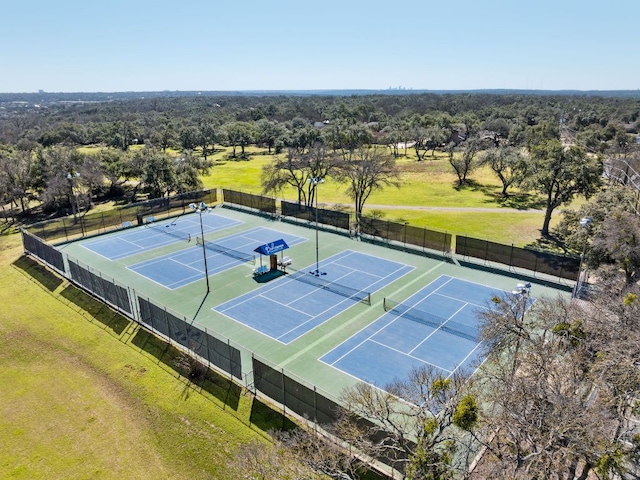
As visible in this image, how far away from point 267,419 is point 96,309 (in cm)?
1636

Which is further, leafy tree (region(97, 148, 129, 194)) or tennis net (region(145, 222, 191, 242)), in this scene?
leafy tree (region(97, 148, 129, 194))

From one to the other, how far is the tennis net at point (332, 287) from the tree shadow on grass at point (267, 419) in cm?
1195

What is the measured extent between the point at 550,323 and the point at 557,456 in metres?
8.44

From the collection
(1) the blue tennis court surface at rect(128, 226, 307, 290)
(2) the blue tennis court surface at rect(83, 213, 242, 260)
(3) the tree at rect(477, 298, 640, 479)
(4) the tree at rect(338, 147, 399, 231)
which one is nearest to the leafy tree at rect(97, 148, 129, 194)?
(2) the blue tennis court surface at rect(83, 213, 242, 260)

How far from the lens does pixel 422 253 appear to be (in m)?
38.8

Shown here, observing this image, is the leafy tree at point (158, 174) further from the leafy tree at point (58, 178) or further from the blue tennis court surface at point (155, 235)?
the leafy tree at point (58, 178)

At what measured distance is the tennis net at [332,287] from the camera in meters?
30.6

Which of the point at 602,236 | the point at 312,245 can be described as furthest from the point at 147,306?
the point at 602,236

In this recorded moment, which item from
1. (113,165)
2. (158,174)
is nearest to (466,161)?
(158,174)

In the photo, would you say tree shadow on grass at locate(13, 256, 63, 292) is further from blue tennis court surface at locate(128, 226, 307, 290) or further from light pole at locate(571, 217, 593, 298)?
light pole at locate(571, 217, 593, 298)

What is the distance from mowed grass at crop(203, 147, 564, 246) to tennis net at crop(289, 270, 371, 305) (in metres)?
17.4

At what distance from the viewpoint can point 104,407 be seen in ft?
65.5

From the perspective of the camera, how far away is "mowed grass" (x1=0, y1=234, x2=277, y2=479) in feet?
55.5

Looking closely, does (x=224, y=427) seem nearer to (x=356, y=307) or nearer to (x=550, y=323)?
(x=356, y=307)
